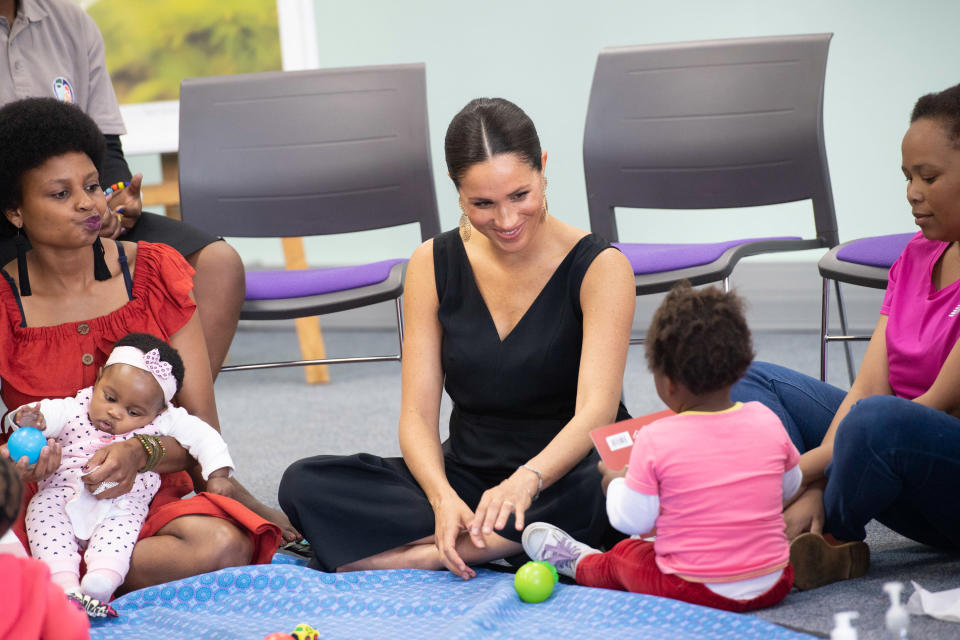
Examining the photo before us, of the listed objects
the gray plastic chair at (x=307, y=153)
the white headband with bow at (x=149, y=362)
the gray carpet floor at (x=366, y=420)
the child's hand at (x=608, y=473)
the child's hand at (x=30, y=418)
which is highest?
the gray plastic chair at (x=307, y=153)

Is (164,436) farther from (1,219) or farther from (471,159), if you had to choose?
(471,159)

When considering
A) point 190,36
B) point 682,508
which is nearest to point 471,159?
point 682,508

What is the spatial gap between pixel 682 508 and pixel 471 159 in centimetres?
66

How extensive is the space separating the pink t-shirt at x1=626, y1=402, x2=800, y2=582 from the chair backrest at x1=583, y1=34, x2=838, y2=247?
1354 millimetres

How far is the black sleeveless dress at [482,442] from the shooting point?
6.24ft

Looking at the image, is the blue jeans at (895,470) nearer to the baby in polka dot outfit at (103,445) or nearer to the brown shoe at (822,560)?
the brown shoe at (822,560)

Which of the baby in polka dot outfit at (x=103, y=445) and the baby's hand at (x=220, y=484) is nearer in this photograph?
the baby in polka dot outfit at (x=103, y=445)

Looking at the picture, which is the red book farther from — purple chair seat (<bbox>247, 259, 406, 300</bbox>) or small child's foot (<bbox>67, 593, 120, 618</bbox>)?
purple chair seat (<bbox>247, 259, 406, 300</bbox>)

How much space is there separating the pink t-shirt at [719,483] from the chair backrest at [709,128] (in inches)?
53.3

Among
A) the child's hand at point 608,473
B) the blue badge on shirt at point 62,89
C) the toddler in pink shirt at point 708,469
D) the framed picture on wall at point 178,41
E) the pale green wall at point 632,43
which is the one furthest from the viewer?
the framed picture on wall at point 178,41

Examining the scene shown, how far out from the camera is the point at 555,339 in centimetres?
194

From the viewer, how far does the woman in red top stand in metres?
1.90

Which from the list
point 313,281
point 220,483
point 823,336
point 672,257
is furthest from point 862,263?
point 220,483

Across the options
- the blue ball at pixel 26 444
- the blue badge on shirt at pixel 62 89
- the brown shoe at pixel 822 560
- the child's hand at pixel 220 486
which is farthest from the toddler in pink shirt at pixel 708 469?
the blue badge on shirt at pixel 62 89
